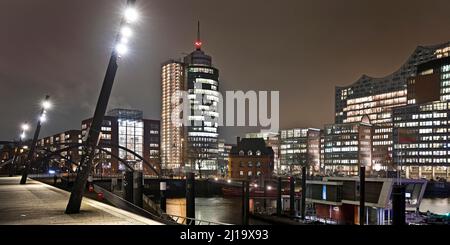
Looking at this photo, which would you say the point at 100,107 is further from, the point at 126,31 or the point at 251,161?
the point at 251,161

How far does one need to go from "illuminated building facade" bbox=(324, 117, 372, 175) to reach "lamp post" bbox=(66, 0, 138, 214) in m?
170

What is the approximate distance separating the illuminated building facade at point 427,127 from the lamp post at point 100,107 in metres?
137

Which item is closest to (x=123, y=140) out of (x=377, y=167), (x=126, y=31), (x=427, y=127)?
(x=377, y=167)

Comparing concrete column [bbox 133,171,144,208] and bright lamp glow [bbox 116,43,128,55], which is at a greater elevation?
bright lamp glow [bbox 116,43,128,55]

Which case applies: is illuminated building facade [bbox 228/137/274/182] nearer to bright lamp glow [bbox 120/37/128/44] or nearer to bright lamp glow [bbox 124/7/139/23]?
bright lamp glow [bbox 120/37/128/44]

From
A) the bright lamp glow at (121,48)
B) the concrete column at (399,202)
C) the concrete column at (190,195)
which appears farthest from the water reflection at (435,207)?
the bright lamp glow at (121,48)

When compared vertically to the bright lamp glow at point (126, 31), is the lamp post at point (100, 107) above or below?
below

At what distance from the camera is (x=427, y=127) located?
150 metres

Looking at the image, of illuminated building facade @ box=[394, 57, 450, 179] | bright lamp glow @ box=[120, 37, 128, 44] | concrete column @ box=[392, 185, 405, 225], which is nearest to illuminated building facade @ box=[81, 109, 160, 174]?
illuminated building facade @ box=[394, 57, 450, 179]

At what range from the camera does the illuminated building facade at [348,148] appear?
180125 mm

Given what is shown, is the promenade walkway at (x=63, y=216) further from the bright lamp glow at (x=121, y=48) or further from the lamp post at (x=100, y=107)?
the bright lamp glow at (x=121, y=48)

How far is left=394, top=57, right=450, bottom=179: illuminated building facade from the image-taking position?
476 ft
